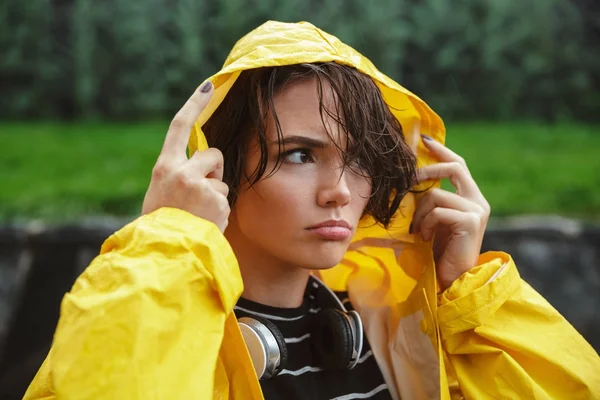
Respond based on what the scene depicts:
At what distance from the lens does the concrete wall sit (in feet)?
12.6

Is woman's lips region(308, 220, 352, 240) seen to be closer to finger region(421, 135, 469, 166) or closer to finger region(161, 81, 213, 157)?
finger region(161, 81, 213, 157)

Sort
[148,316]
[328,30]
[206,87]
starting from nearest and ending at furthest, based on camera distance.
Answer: [148,316] → [206,87] → [328,30]

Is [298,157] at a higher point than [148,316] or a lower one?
higher

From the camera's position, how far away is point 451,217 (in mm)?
2088

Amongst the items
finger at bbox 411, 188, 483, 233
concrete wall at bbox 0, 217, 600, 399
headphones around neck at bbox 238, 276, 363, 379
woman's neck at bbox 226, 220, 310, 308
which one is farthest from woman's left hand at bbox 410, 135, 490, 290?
concrete wall at bbox 0, 217, 600, 399

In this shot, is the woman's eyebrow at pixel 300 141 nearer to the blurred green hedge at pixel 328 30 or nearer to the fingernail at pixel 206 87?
the fingernail at pixel 206 87

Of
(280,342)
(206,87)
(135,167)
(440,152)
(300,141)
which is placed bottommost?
(135,167)

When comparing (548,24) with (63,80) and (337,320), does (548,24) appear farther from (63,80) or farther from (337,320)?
(337,320)

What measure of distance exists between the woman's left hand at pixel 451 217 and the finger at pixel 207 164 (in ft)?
2.20

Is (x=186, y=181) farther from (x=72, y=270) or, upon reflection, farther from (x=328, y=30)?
(x=328, y=30)

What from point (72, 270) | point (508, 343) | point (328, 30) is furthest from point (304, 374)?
Answer: point (328, 30)

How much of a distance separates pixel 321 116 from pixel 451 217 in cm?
50

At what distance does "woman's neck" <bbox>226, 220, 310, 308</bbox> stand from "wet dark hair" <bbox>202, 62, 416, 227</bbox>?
131 mm

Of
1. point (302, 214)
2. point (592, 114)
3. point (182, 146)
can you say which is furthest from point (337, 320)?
point (592, 114)
